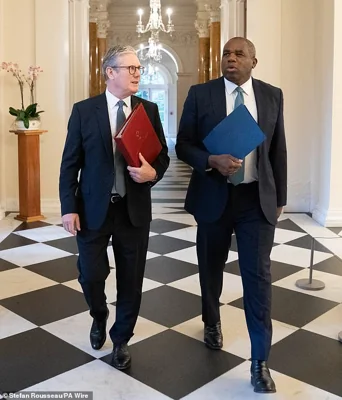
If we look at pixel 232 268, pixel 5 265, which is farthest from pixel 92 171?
pixel 5 265

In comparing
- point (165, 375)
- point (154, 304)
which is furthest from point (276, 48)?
point (165, 375)

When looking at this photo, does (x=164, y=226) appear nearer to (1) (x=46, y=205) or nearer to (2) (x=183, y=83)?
(1) (x=46, y=205)

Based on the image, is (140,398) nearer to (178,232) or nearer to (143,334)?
(143,334)

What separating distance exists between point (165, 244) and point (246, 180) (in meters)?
3.01

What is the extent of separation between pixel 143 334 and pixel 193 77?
64.1 feet

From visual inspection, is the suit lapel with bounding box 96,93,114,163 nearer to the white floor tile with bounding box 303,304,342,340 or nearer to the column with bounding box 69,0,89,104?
the white floor tile with bounding box 303,304,342,340

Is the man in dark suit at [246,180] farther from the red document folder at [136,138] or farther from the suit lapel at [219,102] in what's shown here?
the red document folder at [136,138]

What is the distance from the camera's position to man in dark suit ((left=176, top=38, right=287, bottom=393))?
2.62 metres

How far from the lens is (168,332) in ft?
10.9

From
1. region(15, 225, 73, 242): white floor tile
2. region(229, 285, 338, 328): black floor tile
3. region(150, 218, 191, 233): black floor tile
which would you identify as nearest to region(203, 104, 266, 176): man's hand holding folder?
region(229, 285, 338, 328): black floor tile

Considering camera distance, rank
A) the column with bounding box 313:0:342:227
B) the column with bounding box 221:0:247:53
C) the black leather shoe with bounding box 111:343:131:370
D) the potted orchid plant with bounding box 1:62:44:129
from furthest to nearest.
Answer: the column with bounding box 221:0:247:53
the potted orchid plant with bounding box 1:62:44:129
the column with bounding box 313:0:342:227
the black leather shoe with bounding box 111:343:131:370

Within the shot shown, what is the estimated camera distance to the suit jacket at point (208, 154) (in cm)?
268

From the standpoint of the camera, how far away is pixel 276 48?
7.21m

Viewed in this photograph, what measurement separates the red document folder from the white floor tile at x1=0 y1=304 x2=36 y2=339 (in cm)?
138
